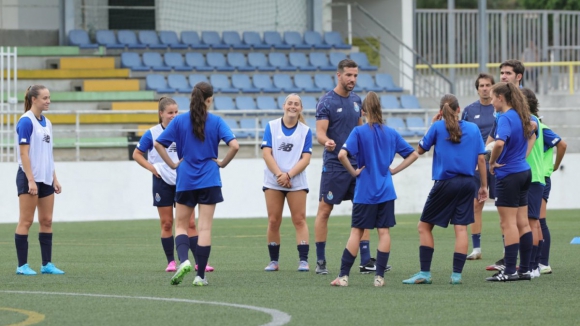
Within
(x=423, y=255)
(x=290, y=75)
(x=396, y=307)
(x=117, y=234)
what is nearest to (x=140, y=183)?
(x=117, y=234)

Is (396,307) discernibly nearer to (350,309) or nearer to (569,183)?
(350,309)

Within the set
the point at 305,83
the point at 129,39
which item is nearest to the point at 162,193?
the point at 305,83

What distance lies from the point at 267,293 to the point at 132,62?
63.5ft

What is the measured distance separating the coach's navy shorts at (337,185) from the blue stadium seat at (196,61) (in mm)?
17280

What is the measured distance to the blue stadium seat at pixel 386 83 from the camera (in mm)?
28891

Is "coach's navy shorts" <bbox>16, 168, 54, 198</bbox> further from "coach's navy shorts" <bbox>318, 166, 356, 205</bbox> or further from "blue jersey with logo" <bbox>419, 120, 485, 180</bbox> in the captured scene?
"blue jersey with logo" <bbox>419, 120, 485, 180</bbox>

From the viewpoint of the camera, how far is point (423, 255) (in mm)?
9750

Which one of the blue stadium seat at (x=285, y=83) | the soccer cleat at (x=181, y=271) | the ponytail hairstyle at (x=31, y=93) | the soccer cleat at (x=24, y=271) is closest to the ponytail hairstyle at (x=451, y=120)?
the soccer cleat at (x=181, y=271)

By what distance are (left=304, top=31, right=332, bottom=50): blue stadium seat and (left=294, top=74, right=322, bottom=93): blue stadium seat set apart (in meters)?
1.66

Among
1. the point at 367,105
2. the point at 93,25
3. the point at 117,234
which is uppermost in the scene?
the point at 93,25

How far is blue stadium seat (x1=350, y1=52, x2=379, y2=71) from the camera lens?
29.7 m

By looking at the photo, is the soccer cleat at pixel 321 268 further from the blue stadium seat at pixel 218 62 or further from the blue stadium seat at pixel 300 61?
the blue stadium seat at pixel 300 61

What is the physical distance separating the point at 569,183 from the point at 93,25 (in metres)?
12.9

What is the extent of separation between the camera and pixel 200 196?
9.67 m
